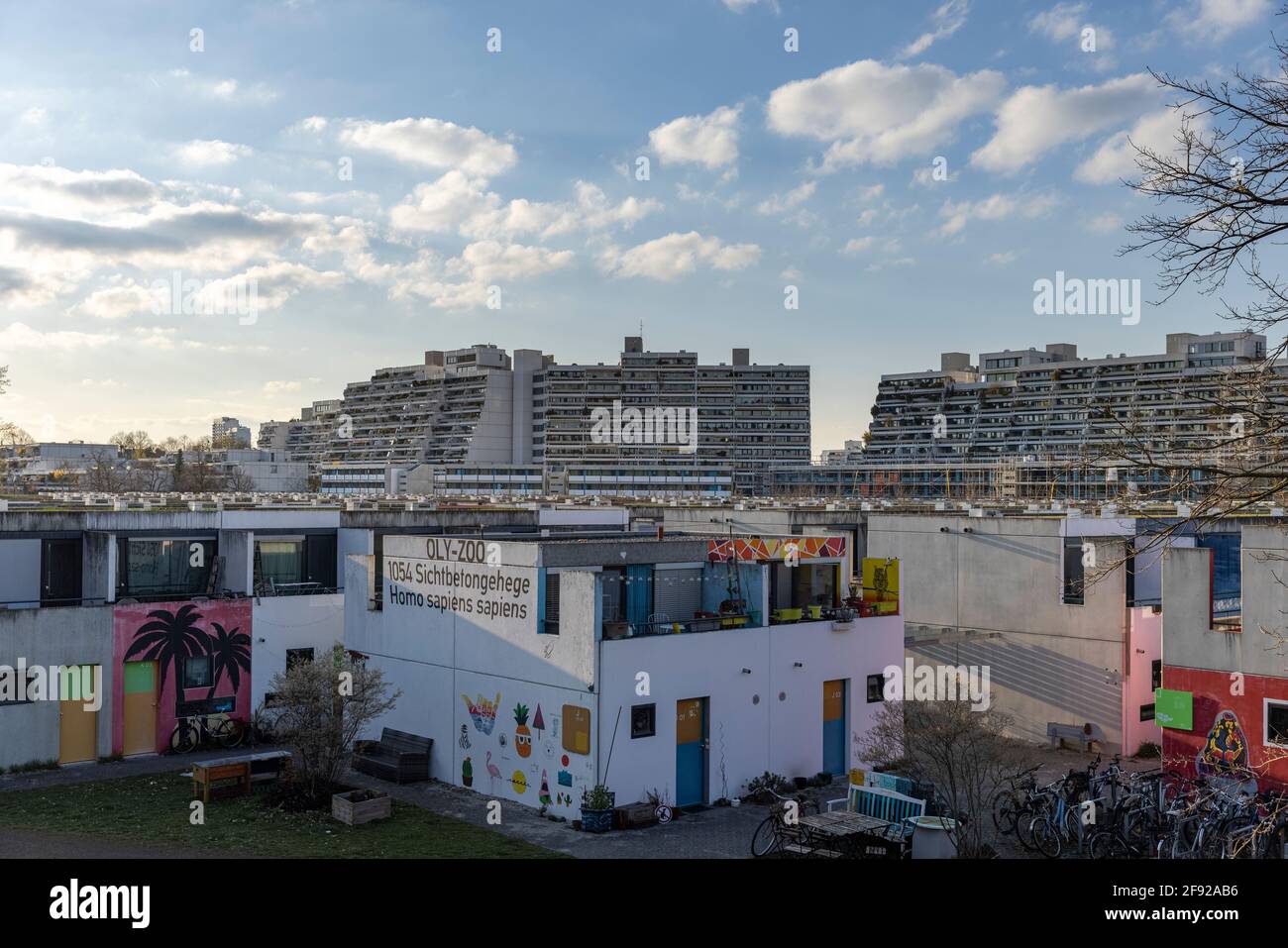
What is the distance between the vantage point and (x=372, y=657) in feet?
85.6

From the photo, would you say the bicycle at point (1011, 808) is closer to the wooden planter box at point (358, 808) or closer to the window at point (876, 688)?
the window at point (876, 688)

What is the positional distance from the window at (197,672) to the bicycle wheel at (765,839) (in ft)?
52.7

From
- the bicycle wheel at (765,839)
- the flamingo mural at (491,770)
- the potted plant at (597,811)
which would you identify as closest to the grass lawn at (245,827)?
the potted plant at (597,811)

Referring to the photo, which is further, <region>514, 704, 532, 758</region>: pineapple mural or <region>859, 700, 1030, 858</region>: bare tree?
<region>514, 704, 532, 758</region>: pineapple mural

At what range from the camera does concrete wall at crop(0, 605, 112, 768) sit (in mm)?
24438

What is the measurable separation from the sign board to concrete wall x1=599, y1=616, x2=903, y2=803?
5678 millimetres

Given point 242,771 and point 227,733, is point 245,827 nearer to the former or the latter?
point 242,771

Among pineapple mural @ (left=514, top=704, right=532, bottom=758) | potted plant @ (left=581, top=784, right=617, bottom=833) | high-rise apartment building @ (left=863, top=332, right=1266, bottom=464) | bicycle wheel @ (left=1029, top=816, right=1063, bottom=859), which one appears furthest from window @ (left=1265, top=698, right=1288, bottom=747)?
high-rise apartment building @ (left=863, top=332, right=1266, bottom=464)

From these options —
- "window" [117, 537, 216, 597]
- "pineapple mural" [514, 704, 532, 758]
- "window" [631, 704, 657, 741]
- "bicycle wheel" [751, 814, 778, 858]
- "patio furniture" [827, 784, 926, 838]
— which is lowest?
"bicycle wheel" [751, 814, 778, 858]

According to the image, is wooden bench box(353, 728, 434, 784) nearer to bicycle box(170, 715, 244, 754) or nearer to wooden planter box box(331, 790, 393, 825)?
wooden planter box box(331, 790, 393, 825)

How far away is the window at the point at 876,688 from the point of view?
24938 millimetres
